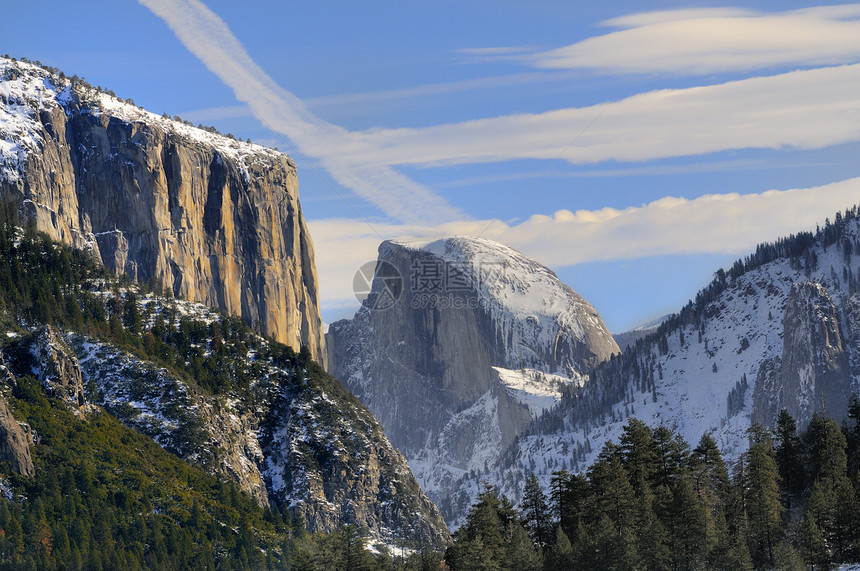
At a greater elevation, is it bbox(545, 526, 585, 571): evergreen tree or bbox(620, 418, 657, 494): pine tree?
bbox(620, 418, 657, 494): pine tree

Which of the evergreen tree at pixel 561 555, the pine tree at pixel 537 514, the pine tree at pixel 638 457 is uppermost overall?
the pine tree at pixel 638 457

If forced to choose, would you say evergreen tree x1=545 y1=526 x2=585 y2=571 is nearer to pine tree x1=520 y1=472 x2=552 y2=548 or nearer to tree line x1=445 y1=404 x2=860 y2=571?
tree line x1=445 y1=404 x2=860 y2=571

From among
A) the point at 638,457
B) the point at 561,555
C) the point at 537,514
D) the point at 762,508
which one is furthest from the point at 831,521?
the point at 537,514

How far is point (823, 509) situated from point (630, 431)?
3345 centimetres

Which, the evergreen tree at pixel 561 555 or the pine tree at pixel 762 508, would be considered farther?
the pine tree at pixel 762 508

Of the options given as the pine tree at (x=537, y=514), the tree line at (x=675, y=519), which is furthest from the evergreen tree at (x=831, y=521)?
the pine tree at (x=537, y=514)

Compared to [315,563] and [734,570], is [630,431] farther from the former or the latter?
[315,563]

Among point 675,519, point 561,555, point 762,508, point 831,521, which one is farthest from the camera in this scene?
point 762,508

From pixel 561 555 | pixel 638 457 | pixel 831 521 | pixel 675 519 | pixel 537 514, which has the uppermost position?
pixel 638 457

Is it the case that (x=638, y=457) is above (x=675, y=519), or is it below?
above

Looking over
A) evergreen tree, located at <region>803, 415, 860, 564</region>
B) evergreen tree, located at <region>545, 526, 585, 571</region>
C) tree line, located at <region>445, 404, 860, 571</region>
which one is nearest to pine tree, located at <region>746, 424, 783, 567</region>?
tree line, located at <region>445, 404, 860, 571</region>

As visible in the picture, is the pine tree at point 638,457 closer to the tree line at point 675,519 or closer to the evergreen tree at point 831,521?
the tree line at point 675,519

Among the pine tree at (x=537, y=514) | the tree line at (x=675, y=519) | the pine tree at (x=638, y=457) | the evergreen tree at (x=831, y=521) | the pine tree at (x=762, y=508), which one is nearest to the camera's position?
the evergreen tree at (x=831, y=521)

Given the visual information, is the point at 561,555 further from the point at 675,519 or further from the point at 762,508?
the point at 762,508
